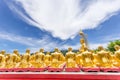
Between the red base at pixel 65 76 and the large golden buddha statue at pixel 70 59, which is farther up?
the large golden buddha statue at pixel 70 59

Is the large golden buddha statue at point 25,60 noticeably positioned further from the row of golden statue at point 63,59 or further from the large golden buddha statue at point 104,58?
the large golden buddha statue at point 104,58

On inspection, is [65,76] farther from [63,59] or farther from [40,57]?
[40,57]

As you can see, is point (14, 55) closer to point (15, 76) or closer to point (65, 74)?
point (15, 76)

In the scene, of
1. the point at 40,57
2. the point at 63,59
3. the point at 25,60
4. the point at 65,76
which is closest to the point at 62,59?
the point at 63,59

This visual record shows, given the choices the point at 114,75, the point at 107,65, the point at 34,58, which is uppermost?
the point at 34,58

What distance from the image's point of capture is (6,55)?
4.82 metres

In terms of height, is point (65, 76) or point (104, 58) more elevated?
point (104, 58)

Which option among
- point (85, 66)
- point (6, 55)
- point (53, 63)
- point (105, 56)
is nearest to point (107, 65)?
point (105, 56)

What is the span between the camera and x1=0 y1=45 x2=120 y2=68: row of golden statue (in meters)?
3.85

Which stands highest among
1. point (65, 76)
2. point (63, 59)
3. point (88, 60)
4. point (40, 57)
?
point (40, 57)

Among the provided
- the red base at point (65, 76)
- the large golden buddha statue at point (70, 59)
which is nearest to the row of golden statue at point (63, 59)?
the large golden buddha statue at point (70, 59)

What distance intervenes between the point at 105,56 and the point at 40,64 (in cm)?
169

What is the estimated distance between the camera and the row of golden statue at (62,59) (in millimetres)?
3847

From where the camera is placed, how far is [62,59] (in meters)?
4.39
